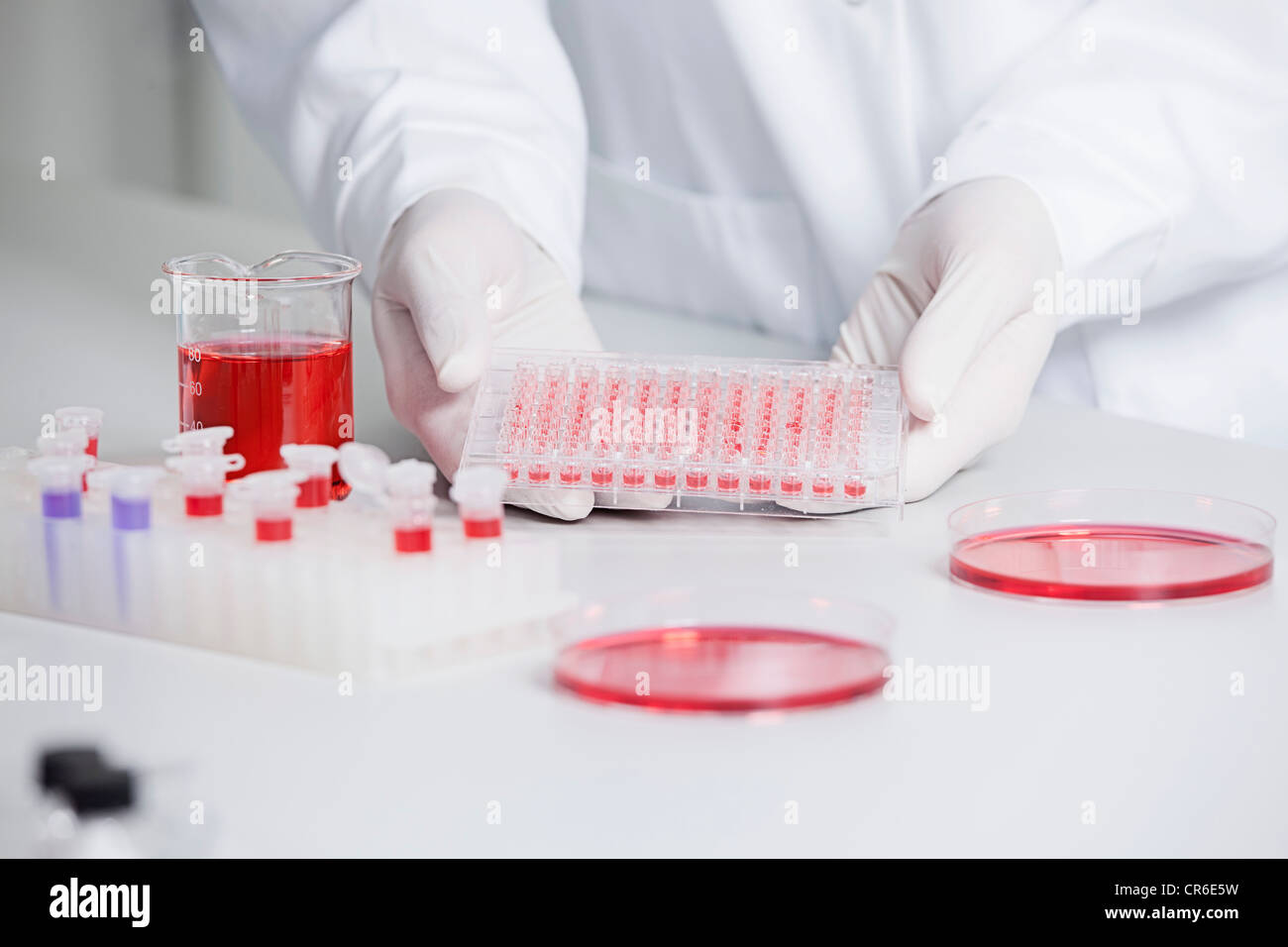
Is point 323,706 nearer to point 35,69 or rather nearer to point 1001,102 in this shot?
point 1001,102

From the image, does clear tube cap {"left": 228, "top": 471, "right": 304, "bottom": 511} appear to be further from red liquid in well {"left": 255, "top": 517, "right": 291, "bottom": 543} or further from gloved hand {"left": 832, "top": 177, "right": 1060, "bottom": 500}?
gloved hand {"left": 832, "top": 177, "right": 1060, "bottom": 500}

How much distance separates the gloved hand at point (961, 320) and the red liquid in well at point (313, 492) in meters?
0.46

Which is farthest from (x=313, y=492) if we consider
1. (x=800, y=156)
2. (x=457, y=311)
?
(x=800, y=156)

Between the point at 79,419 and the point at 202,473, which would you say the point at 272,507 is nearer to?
the point at 202,473

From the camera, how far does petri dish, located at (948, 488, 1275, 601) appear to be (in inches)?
33.1

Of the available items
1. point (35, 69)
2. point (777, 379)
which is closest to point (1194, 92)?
point (777, 379)

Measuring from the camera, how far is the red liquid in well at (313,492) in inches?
32.6

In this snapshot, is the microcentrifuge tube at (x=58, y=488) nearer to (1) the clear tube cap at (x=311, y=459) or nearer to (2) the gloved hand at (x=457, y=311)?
(1) the clear tube cap at (x=311, y=459)

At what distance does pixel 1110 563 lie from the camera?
89 centimetres

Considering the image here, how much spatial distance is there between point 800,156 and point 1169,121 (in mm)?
382

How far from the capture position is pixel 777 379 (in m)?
1.05

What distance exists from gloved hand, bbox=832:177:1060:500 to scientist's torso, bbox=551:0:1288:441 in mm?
52

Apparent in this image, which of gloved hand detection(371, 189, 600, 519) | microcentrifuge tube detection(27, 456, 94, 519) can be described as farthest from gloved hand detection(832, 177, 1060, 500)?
microcentrifuge tube detection(27, 456, 94, 519)

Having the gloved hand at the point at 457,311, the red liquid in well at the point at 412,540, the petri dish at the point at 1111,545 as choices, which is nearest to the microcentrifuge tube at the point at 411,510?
the red liquid in well at the point at 412,540
